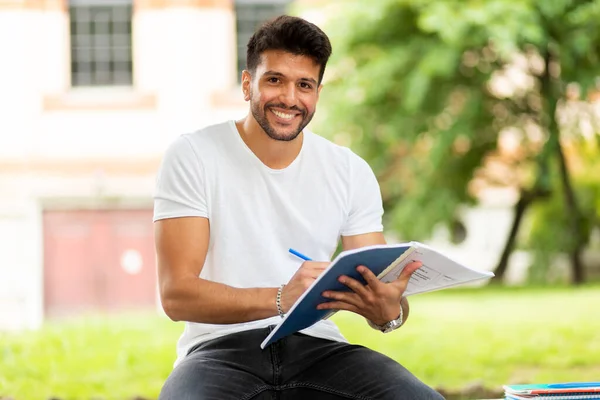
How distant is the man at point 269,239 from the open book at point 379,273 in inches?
1.1

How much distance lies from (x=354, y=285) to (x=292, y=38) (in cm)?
58

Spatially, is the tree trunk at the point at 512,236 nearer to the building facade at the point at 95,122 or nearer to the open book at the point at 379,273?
the building facade at the point at 95,122

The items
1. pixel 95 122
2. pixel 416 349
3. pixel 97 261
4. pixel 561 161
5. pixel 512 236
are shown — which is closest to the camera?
pixel 416 349

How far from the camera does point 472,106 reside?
328 inches

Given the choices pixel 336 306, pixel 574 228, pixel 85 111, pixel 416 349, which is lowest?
pixel 416 349

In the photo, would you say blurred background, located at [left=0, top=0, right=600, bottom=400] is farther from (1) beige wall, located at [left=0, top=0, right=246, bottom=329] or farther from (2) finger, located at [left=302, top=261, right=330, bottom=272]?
(2) finger, located at [left=302, top=261, right=330, bottom=272]

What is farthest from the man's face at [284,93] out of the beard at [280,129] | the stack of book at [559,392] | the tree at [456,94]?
the tree at [456,94]

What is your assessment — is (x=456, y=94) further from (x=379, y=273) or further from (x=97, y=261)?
(x=379, y=273)

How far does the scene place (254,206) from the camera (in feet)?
7.36

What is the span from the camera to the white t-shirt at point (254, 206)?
2.18 metres

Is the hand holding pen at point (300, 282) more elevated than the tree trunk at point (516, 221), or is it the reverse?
the hand holding pen at point (300, 282)

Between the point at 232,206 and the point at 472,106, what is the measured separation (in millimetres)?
6336

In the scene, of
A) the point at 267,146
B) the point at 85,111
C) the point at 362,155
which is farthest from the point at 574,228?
the point at 267,146

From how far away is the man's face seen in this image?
7.30ft
